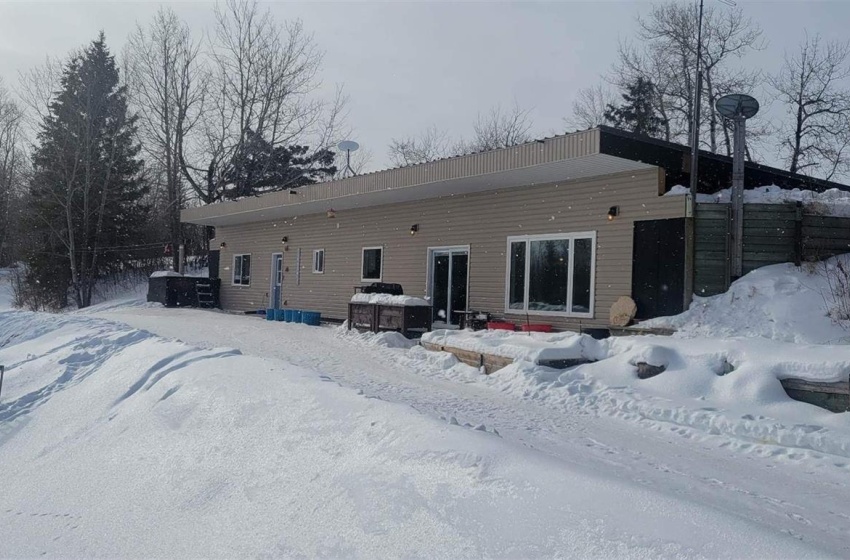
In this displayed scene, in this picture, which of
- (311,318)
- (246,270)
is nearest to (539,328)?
(311,318)

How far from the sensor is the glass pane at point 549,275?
11342mm

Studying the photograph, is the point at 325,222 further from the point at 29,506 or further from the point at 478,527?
the point at 478,527

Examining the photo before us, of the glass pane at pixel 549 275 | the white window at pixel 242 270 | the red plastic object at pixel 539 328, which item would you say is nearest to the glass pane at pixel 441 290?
the glass pane at pixel 549 275

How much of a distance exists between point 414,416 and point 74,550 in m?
2.37

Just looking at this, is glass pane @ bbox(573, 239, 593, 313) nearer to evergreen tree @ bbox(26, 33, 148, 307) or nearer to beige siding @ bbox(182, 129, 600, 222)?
beige siding @ bbox(182, 129, 600, 222)

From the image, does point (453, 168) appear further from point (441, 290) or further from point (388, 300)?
point (441, 290)

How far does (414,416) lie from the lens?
4438 mm

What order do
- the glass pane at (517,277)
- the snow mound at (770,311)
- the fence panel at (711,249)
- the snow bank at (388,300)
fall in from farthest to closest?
the glass pane at (517,277), the snow bank at (388,300), the fence panel at (711,249), the snow mound at (770,311)

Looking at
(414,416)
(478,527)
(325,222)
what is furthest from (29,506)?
(325,222)

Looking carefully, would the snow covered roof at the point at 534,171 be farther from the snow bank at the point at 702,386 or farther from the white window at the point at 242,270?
the white window at the point at 242,270

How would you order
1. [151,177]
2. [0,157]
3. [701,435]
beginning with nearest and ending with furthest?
[701,435]
[151,177]
[0,157]

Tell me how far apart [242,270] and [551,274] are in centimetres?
1165

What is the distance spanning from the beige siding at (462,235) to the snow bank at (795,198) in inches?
18.1

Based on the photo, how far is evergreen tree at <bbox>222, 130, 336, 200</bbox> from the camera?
29625mm
